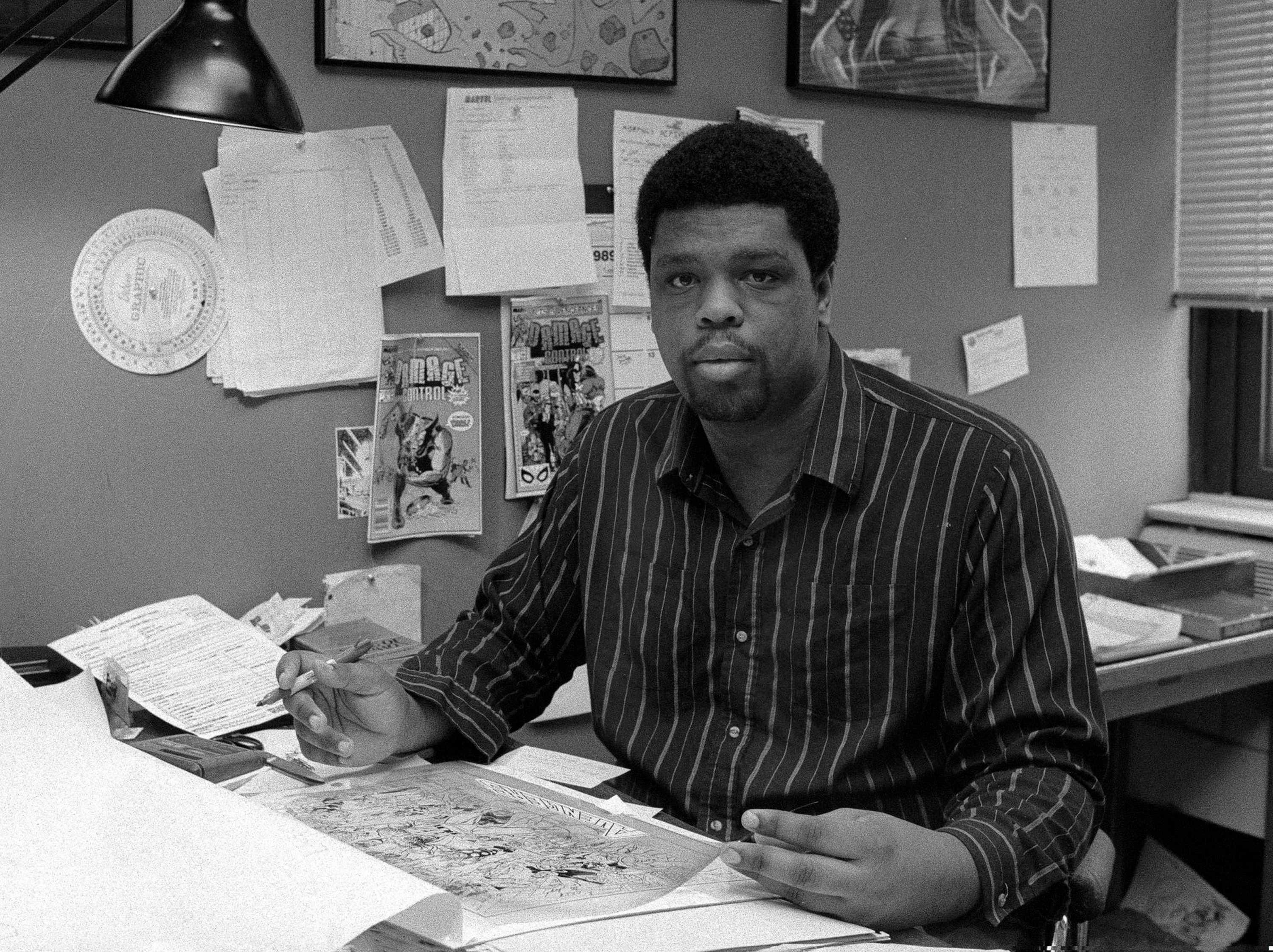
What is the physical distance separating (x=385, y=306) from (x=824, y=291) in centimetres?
79

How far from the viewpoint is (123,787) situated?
40.0 inches

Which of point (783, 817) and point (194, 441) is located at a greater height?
point (194, 441)

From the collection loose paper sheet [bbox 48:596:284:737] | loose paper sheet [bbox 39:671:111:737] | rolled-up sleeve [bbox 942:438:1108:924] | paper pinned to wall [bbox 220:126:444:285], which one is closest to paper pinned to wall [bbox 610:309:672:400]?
paper pinned to wall [bbox 220:126:444:285]

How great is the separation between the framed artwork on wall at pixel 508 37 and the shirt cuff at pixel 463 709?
944mm

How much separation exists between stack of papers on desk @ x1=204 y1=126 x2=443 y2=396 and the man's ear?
0.77 meters

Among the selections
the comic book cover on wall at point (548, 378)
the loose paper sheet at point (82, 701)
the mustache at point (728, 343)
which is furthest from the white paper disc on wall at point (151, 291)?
the mustache at point (728, 343)

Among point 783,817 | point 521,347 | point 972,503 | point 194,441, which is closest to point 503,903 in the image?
point 783,817

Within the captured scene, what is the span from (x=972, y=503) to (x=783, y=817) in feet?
1.48

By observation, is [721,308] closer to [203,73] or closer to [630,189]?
[203,73]

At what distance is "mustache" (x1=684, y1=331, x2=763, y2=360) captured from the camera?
1313 mm

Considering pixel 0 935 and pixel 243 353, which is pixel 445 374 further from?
pixel 0 935

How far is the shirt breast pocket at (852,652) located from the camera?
4.31 ft

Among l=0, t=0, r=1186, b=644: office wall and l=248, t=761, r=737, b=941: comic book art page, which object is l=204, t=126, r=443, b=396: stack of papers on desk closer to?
l=0, t=0, r=1186, b=644: office wall

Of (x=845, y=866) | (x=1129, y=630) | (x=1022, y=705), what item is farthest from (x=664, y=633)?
(x=1129, y=630)
